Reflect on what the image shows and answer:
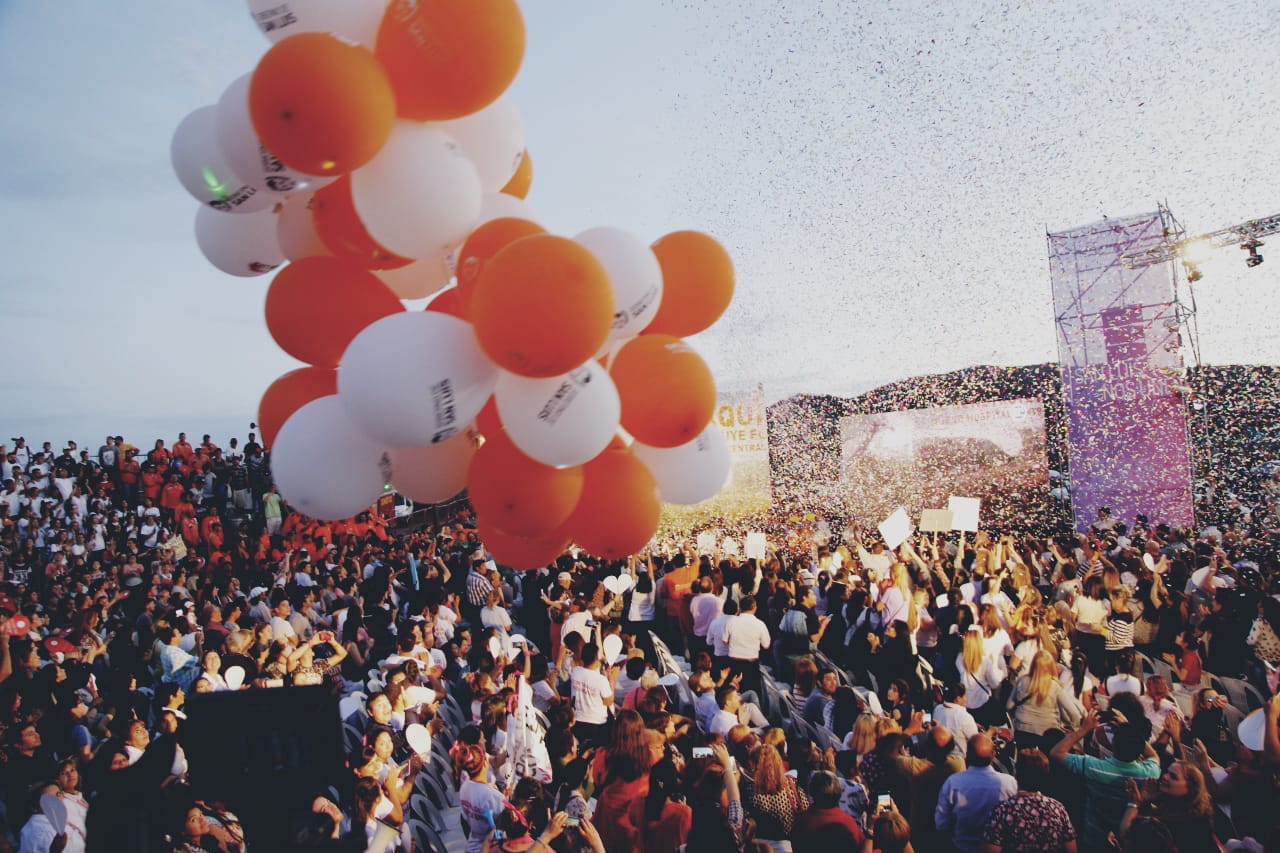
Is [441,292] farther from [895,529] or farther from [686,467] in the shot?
[895,529]

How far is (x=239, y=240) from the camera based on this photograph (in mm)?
2521

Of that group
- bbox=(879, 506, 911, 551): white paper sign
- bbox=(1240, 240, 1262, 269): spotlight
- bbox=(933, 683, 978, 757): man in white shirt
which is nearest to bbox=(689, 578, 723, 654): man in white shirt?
bbox=(879, 506, 911, 551): white paper sign

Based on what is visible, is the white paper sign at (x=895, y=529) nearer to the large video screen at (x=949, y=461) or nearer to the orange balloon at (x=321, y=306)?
the orange balloon at (x=321, y=306)

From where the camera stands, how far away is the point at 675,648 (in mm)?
8703

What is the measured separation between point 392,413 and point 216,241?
45.1 inches

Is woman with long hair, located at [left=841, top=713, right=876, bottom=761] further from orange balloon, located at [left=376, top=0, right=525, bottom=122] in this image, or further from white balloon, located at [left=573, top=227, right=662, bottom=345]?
orange balloon, located at [left=376, top=0, right=525, bottom=122]

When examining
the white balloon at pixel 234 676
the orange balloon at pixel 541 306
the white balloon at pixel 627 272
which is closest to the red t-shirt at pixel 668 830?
the white balloon at pixel 627 272

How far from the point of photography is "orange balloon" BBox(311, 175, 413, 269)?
2242mm

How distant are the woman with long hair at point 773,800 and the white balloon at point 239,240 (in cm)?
314

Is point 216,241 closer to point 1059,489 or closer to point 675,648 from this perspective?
point 675,648

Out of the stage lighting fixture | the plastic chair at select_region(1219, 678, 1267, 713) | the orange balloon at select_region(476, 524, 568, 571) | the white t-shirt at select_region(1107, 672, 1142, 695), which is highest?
the stage lighting fixture

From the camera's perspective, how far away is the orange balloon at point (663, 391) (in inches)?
87.2

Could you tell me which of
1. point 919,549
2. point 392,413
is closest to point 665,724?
point 392,413

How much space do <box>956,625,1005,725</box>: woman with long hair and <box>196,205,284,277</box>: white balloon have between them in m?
5.32
